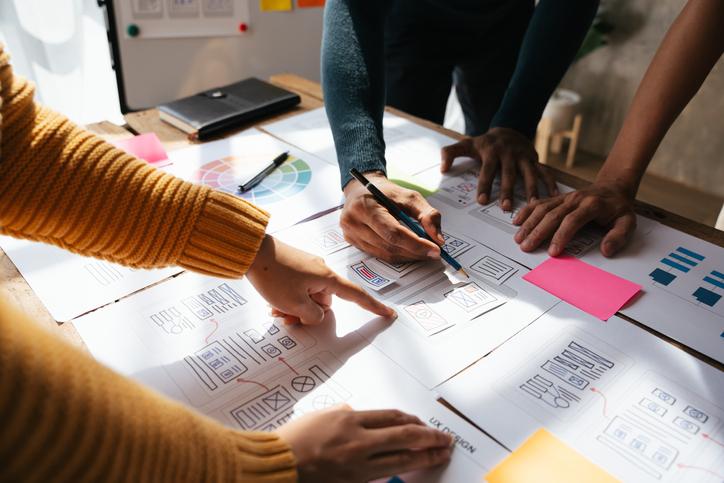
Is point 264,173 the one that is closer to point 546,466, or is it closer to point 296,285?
point 296,285

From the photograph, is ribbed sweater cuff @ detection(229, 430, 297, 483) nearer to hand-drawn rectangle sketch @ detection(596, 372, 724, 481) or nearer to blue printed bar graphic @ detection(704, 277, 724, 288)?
hand-drawn rectangle sketch @ detection(596, 372, 724, 481)

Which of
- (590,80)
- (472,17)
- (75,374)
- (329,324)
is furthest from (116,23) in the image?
(590,80)

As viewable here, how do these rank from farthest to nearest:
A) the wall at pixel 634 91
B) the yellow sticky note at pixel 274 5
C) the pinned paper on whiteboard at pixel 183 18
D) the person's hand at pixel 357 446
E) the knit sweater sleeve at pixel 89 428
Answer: the wall at pixel 634 91
the yellow sticky note at pixel 274 5
the pinned paper on whiteboard at pixel 183 18
the person's hand at pixel 357 446
the knit sweater sleeve at pixel 89 428

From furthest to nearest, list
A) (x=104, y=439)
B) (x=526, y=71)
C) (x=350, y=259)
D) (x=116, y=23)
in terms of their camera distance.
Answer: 1. (x=116, y=23)
2. (x=526, y=71)
3. (x=350, y=259)
4. (x=104, y=439)

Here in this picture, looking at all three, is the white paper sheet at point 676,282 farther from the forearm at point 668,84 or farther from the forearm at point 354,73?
the forearm at point 354,73

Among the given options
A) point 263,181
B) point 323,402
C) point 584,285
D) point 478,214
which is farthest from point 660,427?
point 263,181

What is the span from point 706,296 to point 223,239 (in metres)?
0.60

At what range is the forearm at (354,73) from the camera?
2.90 feet

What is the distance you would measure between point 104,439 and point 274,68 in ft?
5.97

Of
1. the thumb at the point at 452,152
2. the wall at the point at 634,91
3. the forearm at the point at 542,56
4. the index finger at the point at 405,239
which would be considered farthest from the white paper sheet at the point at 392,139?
the wall at the point at 634,91

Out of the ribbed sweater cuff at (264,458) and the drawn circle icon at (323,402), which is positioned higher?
the ribbed sweater cuff at (264,458)

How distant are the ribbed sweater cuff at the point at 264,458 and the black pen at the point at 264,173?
1.74 ft

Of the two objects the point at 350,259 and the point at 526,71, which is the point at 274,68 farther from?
the point at 350,259

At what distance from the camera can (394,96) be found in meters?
1.33
